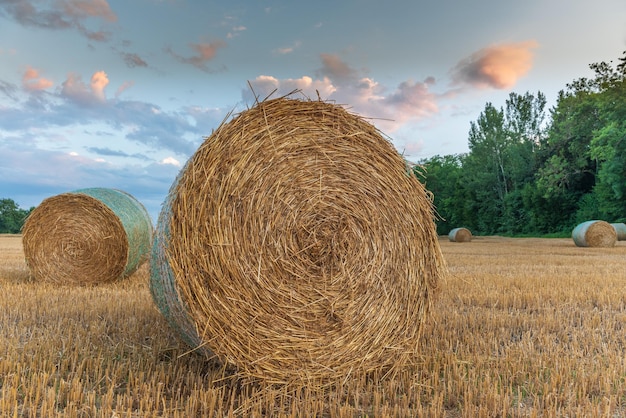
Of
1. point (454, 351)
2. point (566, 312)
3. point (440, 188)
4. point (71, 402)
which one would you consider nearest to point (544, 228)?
point (440, 188)

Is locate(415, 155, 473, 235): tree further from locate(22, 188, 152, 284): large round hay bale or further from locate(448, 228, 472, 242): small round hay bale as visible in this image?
locate(22, 188, 152, 284): large round hay bale

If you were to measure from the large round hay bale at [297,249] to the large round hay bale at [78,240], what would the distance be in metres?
4.47

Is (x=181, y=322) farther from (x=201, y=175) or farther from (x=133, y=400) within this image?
(x=201, y=175)

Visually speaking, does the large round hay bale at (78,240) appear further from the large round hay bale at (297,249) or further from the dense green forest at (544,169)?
the dense green forest at (544,169)

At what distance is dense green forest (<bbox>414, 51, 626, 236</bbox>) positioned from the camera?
2927 cm

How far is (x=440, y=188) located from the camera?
51.1 metres

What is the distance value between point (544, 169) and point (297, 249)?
35.3m

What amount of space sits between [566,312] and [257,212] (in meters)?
4.26

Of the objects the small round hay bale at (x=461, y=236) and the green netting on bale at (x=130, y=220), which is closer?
the green netting on bale at (x=130, y=220)

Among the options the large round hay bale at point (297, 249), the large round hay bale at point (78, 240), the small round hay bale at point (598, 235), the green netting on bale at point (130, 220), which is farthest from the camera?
the small round hay bale at point (598, 235)

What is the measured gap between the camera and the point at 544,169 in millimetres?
34969

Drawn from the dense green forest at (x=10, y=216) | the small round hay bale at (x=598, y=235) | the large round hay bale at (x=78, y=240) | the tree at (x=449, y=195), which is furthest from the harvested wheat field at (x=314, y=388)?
the dense green forest at (x=10, y=216)

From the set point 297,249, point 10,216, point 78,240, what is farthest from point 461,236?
point 10,216

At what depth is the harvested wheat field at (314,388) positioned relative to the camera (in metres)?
3.04
